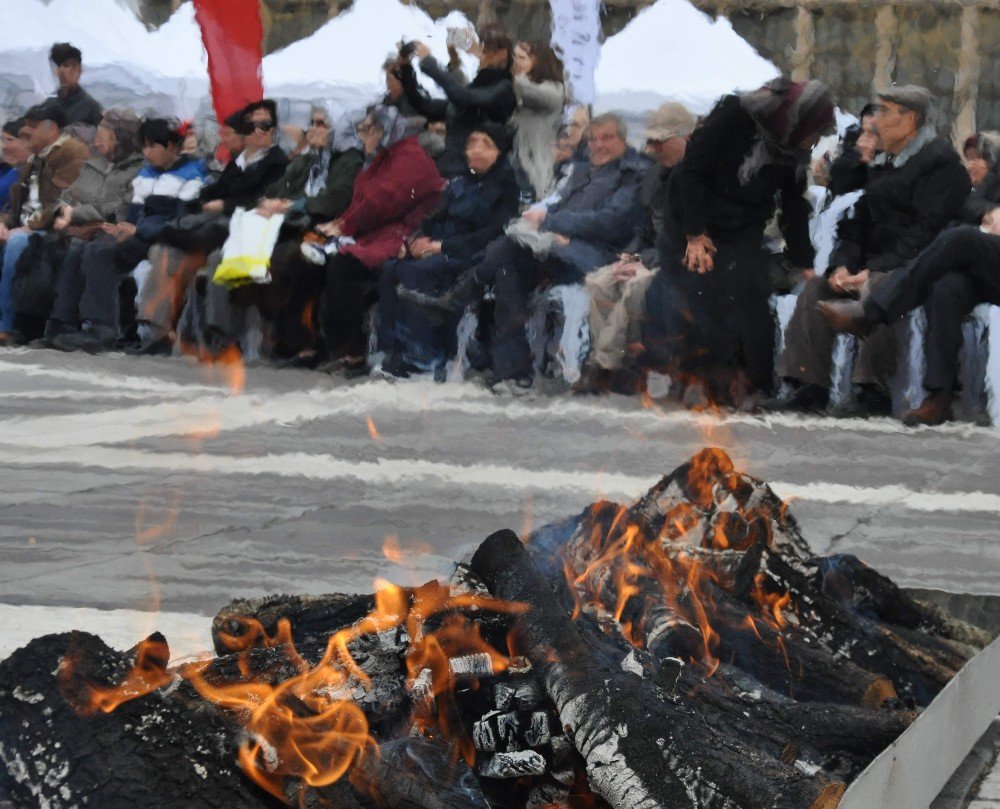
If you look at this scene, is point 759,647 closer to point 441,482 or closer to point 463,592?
point 463,592

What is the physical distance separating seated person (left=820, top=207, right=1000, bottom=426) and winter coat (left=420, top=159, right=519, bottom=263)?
102cm

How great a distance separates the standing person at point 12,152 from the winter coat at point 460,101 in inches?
16.5

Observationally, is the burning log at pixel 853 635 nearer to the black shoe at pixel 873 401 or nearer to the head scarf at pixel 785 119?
the head scarf at pixel 785 119

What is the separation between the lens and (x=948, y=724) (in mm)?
1990

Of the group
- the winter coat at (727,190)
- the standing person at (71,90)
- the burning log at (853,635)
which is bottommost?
the burning log at (853,635)

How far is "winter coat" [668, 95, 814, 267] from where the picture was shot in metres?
2.18

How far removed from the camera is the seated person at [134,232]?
5.93 ft

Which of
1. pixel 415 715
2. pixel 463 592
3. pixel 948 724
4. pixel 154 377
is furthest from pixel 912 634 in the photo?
pixel 154 377

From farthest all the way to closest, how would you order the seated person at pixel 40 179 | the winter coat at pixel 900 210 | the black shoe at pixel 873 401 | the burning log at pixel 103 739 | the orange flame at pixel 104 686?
1. the black shoe at pixel 873 401
2. the winter coat at pixel 900 210
3. the seated person at pixel 40 179
4. the orange flame at pixel 104 686
5. the burning log at pixel 103 739

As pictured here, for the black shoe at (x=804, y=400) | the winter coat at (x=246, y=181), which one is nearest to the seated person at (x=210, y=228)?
the winter coat at (x=246, y=181)

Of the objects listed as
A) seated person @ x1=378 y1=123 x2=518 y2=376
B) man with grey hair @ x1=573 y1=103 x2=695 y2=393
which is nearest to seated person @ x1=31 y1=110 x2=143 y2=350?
seated person @ x1=378 y1=123 x2=518 y2=376

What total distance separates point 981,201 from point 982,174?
325mm

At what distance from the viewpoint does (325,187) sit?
2.14 m

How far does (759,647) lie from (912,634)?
14.3 inches
